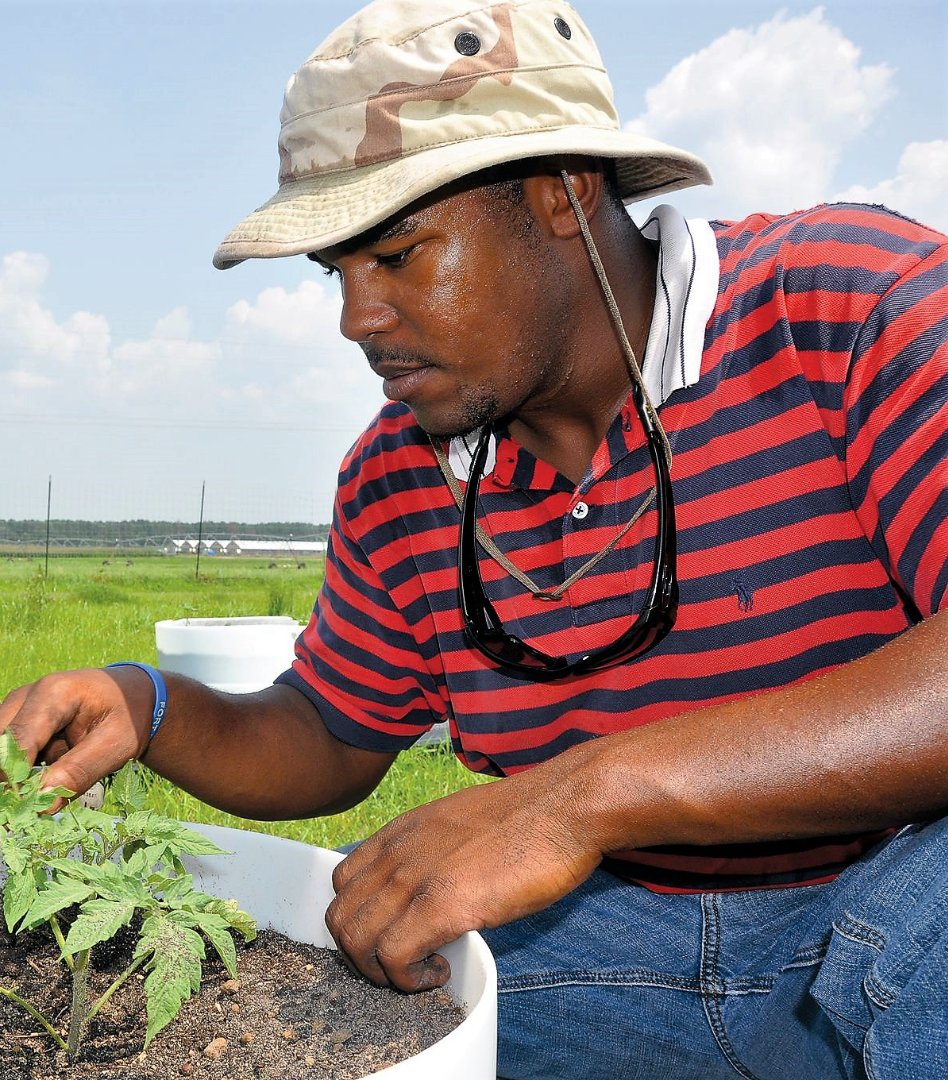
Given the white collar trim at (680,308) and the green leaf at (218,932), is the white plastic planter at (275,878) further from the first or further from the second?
the white collar trim at (680,308)

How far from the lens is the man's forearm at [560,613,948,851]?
1.26m

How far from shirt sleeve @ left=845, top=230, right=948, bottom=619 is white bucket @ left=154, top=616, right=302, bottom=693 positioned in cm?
271

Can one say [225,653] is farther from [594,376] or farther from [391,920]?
[391,920]

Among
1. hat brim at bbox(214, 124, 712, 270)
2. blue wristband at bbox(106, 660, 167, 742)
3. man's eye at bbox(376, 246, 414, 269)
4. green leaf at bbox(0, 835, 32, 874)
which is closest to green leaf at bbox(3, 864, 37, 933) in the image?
green leaf at bbox(0, 835, 32, 874)

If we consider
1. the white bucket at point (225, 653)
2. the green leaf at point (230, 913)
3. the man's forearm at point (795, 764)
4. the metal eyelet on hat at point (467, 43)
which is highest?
the metal eyelet on hat at point (467, 43)

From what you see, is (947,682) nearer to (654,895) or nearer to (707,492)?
(707,492)

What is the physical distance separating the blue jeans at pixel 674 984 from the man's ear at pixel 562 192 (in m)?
1.04

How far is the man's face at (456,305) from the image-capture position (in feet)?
5.72

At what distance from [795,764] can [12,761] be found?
938mm

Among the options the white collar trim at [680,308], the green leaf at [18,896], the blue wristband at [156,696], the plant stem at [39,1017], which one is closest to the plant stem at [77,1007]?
the plant stem at [39,1017]

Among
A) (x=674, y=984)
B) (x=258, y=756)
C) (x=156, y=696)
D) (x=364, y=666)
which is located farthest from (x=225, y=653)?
(x=674, y=984)

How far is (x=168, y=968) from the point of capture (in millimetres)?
1195

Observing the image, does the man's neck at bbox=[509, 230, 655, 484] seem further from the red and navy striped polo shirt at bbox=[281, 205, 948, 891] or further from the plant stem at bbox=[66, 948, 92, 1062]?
the plant stem at bbox=[66, 948, 92, 1062]

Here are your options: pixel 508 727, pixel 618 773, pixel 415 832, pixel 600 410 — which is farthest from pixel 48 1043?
pixel 600 410
